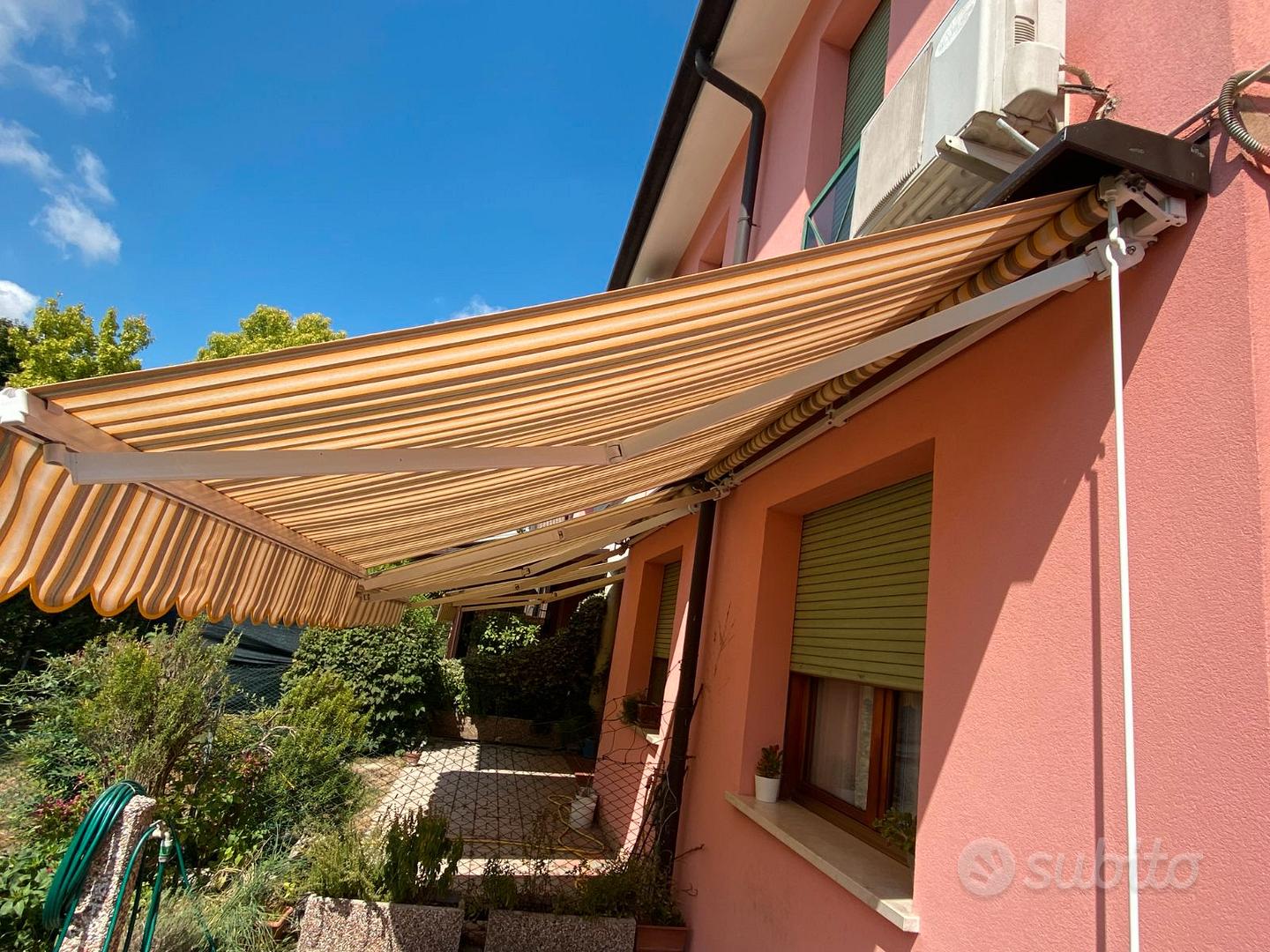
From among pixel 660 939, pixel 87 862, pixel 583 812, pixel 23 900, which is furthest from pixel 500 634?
pixel 87 862

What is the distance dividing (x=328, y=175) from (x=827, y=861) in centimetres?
2726

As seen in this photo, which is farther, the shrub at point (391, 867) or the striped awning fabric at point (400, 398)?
the shrub at point (391, 867)

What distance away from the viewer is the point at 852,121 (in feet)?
23.1

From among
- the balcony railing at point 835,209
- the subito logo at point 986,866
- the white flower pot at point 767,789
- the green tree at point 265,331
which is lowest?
the white flower pot at point 767,789

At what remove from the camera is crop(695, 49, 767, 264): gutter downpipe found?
27.4ft

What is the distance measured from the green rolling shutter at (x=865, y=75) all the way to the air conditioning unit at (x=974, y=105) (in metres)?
2.65

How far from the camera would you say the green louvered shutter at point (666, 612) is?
10.9 metres

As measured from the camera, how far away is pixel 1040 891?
2.61 meters

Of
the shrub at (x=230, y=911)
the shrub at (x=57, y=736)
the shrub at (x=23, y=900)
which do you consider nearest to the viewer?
the shrub at (x=23, y=900)

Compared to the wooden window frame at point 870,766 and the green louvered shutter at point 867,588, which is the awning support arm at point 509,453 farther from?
the wooden window frame at point 870,766

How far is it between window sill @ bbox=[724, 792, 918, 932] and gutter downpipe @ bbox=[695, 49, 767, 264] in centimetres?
594

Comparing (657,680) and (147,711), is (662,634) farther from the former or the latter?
(147,711)

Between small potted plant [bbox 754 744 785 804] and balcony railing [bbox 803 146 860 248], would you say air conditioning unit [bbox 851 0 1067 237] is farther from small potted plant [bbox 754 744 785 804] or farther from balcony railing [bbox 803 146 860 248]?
small potted plant [bbox 754 744 785 804]

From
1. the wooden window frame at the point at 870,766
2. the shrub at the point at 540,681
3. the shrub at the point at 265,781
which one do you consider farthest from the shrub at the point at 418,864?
the shrub at the point at 540,681
